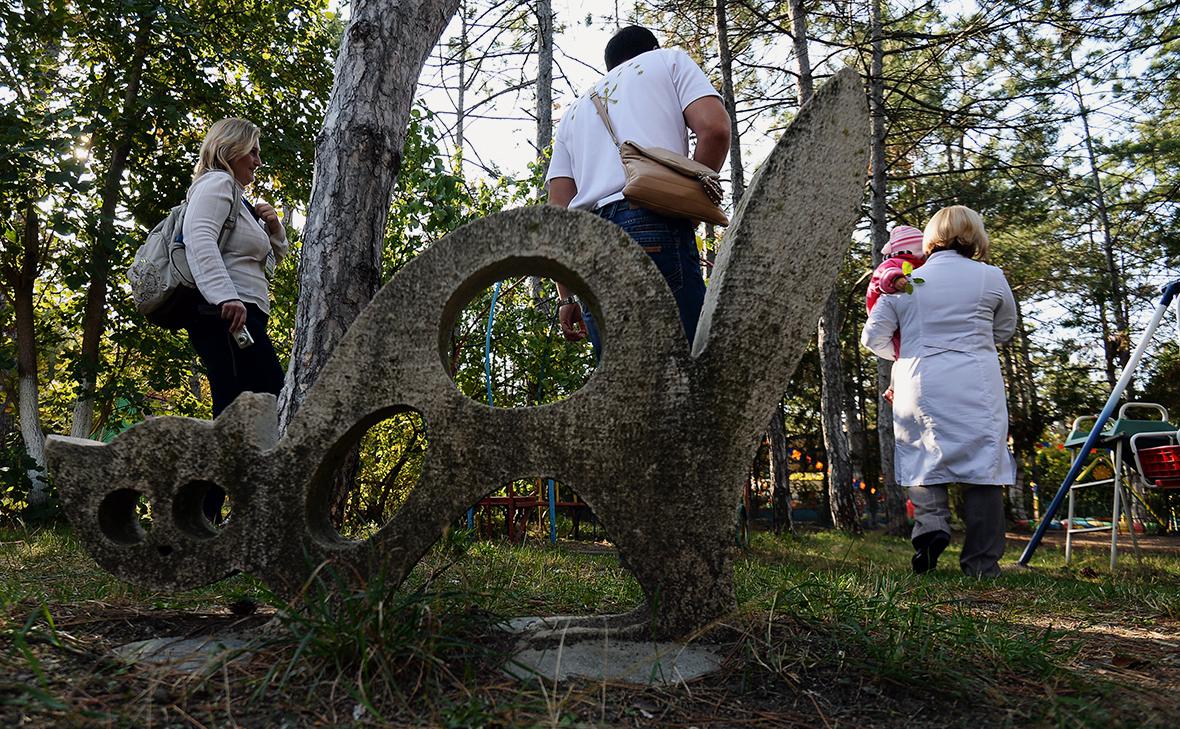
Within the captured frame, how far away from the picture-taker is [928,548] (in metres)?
3.99

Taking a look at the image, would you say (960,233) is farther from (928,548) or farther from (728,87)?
(728,87)

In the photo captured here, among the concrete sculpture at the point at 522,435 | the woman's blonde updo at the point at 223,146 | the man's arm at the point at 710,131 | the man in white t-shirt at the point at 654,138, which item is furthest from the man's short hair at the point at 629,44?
the woman's blonde updo at the point at 223,146

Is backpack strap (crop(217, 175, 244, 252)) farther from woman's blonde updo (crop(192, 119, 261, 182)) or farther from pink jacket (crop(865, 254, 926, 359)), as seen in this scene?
pink jacket (crop(865, 254, 926, 359))

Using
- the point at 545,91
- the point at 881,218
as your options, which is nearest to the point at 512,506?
the point at 545,91

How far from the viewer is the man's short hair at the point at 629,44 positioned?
10.3 feet

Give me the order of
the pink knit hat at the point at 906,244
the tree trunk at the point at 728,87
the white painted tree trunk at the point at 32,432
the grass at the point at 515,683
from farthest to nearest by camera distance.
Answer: the tree trunk at the point at 728,87
the white painted tree trunk at the point at 32,432
the pink knit hat at the point at 906,244
the grass at the point at 515,683

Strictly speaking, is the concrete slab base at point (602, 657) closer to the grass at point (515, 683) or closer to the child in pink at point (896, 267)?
the grass at point (515, 683)

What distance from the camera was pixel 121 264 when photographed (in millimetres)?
Answer: 6664

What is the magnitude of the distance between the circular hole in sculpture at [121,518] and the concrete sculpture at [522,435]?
26mm

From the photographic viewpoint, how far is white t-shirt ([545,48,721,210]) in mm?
2814

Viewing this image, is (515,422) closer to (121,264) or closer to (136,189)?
A: (121,264)

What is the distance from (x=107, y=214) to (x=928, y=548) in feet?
24.0

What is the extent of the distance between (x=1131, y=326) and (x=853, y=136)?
58.0 feet

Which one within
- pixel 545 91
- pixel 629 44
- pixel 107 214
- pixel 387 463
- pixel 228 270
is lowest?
pixel 387 463
